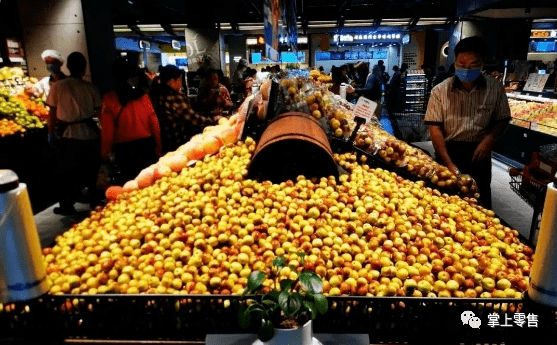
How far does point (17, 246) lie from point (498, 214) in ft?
18.3

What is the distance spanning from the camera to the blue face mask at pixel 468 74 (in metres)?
3.67

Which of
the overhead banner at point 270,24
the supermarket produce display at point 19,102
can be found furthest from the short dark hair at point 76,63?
the overhead banner at point 270,24

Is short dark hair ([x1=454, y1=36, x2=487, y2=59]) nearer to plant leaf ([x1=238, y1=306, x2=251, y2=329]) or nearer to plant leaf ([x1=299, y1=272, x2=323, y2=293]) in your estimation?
plant leaf ([x1=299, y1=272, x2=323, y2=293])

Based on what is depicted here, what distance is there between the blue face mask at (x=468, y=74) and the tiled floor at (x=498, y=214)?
6.73 feet

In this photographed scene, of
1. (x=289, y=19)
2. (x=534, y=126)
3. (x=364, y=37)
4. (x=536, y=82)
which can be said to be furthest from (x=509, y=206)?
(x=364, y=37)

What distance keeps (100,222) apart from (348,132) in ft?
6.50

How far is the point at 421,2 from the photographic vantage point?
14.9 m

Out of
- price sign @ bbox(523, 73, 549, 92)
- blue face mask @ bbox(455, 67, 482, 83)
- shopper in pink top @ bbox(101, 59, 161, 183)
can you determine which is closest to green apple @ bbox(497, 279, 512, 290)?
blue face mask @ bbox(455, 67, 482, 83)

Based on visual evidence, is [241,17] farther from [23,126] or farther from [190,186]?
[190,186]

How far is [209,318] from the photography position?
1563 mm

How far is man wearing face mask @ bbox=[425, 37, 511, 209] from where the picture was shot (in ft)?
12.1

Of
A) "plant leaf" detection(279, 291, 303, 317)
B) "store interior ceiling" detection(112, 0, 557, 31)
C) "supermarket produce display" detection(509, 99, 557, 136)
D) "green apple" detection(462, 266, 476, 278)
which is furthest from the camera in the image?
"store interior ceiling" detection(112, 0, 557, 31)

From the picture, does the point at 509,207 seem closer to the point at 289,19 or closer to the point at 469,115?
the point at 469,115

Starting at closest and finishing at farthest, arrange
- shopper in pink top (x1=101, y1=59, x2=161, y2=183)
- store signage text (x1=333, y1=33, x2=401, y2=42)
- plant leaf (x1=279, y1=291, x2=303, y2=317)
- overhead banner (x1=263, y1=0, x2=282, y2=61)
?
plant leaf (x1=279, y1=291, x2=303, y2=317)
shopper in pink top (x1=101, y1=59, x2=161, y2=183)
overhead banner (x1=263, y1=0, x2=282, y2=61)
store signage text (x1=333, y1=33, x2=401, y2=42)
